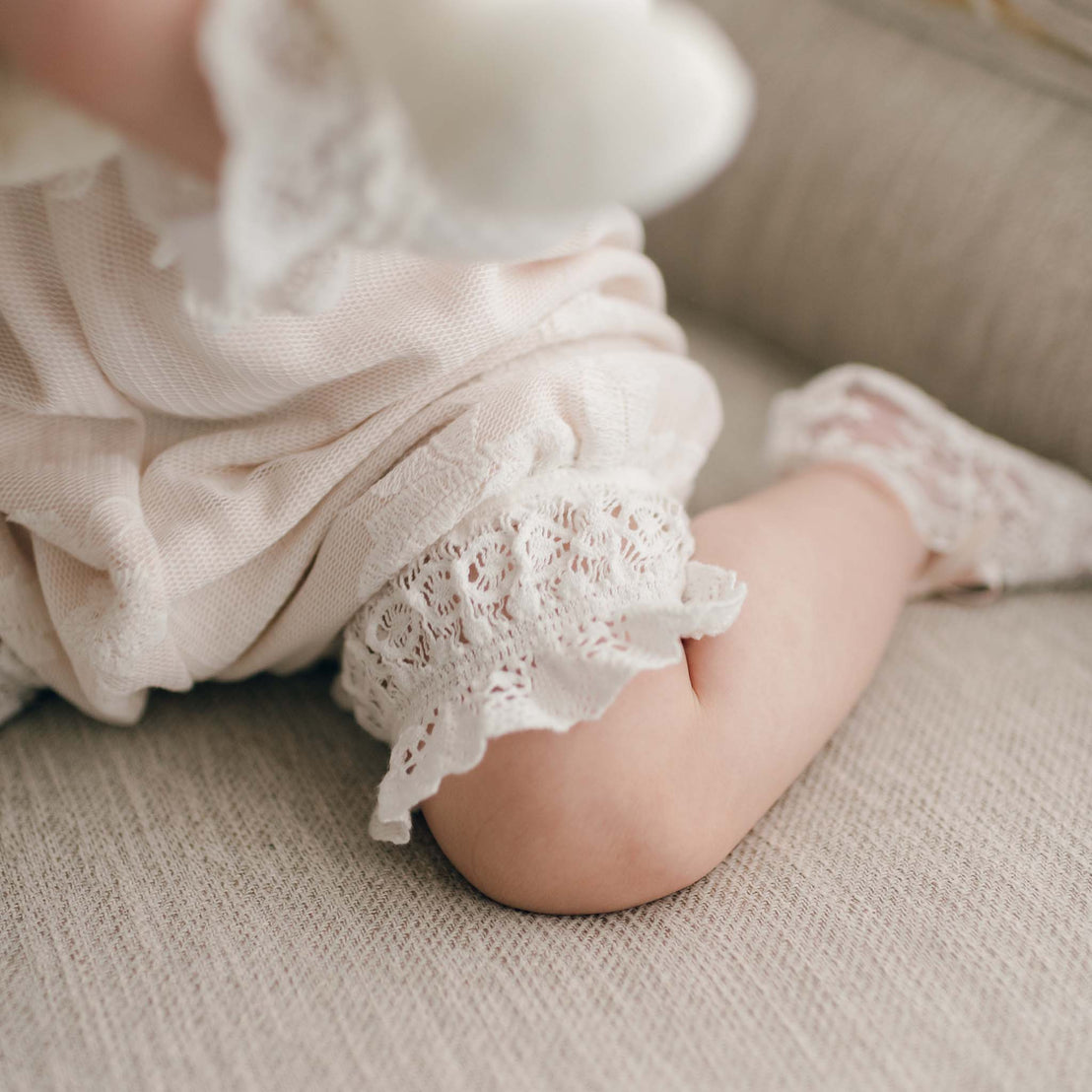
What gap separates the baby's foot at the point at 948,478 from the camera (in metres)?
0.75

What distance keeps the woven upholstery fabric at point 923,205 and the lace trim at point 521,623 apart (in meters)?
0.44

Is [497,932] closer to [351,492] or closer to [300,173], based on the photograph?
[351,492]

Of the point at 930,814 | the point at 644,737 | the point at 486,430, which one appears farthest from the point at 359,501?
A: the point at 930,814

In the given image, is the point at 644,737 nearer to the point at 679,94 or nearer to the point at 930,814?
the point at 930,814

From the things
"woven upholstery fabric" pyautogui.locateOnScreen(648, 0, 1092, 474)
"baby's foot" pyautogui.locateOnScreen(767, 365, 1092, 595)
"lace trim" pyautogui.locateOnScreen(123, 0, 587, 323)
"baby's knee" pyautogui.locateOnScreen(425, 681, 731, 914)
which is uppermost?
"lace trim" pyautogui.locateOnScreen(123, 0, 587, 323)

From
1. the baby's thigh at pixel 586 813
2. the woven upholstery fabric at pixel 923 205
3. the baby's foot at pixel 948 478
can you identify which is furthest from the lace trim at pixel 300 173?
the woven upholstery fabric at pixel 923 205

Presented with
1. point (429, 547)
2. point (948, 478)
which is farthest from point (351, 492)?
point (948, 478)

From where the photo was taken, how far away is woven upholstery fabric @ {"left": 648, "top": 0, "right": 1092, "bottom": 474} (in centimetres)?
79

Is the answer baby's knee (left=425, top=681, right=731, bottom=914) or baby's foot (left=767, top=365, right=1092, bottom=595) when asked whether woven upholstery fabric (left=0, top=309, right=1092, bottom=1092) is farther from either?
baby's foot (left=767, top=365, right=1092, bottom=595)

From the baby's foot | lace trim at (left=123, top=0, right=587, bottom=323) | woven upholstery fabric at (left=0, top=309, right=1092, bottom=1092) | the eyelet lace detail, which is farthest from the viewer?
the baby's foot

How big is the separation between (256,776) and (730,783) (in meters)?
0.26

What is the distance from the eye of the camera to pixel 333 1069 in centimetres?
43

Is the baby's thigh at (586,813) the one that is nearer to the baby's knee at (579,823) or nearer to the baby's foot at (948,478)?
the baby's knee at (579,823)

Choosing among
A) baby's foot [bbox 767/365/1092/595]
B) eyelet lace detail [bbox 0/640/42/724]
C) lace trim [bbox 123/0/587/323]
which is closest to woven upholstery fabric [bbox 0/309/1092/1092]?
eyelet lace detail [bbox 0/640/42/724]
